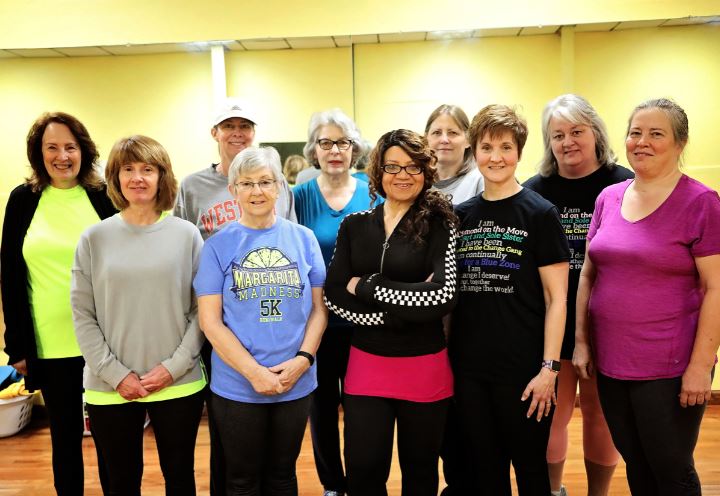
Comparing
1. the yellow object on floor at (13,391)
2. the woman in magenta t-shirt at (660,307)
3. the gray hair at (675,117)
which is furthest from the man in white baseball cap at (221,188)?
the yellow object on floor at (13,391)

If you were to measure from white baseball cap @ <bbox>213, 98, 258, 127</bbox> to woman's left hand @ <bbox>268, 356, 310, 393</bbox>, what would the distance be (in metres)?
1.14

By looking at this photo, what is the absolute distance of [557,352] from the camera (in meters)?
1.81

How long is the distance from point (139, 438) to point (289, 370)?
62cm

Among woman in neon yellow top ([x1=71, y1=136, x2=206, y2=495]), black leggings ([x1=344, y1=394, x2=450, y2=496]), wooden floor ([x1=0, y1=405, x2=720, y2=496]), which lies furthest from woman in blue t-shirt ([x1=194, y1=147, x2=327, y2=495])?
wooden floor ([x1=0, y1=405, x2=720, y2=496])

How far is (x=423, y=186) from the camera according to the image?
192 cm

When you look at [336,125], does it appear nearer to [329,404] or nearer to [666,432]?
[329,404]

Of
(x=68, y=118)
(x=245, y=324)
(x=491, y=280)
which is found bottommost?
(x=245, y=324)

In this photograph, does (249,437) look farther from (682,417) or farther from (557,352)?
(682,417)

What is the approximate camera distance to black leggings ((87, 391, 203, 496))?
1.90m

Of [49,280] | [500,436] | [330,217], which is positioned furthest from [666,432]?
[49,280]

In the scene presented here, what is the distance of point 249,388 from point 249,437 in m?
0.17

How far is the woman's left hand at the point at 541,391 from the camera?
5.83 ft

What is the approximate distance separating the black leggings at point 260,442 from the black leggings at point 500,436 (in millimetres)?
580

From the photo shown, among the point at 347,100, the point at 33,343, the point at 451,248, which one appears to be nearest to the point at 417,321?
the point at 451,248
